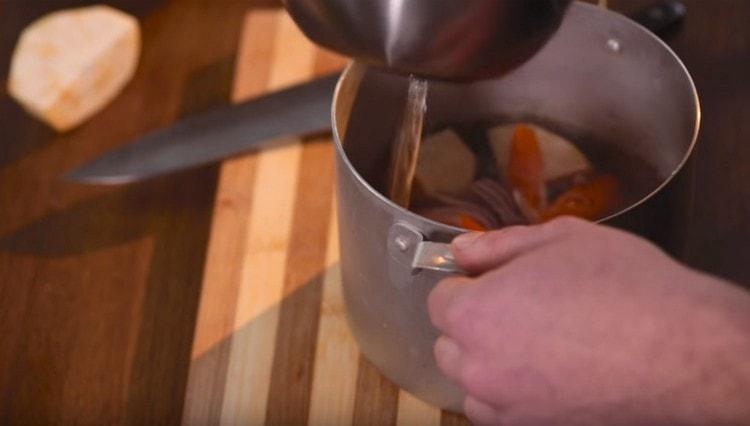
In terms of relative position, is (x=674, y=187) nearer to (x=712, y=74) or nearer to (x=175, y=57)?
(x=712, y=74)

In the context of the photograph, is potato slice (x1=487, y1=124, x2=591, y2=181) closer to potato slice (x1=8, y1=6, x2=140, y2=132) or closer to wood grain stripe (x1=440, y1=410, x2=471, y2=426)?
wood grain stripe (x1=440, y1=410, x2=471, y2=426)

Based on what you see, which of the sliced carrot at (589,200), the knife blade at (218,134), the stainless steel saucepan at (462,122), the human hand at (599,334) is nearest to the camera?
the human hand at (599,334)

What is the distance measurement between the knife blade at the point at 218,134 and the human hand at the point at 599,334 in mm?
345

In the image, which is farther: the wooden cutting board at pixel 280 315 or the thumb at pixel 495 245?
the wooden cutting board at pixel 280 315

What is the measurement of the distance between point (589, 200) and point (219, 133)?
0.27 m

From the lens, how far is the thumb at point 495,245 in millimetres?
414

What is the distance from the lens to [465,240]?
0.44 m

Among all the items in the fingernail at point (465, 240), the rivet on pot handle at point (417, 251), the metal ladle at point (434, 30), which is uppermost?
the metal ladle at point (434, 30)

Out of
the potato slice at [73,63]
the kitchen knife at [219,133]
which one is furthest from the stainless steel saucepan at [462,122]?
the potato slice at [73,63]

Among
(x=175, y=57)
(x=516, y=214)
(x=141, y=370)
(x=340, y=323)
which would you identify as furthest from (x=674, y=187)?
(x=175, y=57)

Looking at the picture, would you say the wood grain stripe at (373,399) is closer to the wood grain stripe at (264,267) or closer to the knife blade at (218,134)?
the wood grain stripe at (264,267)

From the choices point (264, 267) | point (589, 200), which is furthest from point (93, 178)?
point (589, 200)

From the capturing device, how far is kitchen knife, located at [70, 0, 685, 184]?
28.7 inches

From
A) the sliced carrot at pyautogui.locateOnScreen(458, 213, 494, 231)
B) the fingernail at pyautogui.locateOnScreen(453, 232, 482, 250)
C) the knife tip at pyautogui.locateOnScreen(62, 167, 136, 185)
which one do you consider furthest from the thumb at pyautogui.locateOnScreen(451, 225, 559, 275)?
the knife tip at pyautogui.locateOnScreen(62, 167, 136, 185)
